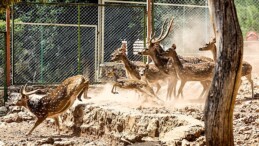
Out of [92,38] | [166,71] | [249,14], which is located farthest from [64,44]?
[166,71]

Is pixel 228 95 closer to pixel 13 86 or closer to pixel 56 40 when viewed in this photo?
pixel 13 86

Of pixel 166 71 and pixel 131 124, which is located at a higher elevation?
pixel 166 71

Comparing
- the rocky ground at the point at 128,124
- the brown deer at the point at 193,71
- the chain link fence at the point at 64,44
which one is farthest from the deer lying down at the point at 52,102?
the chain link fence at the point at 64,44

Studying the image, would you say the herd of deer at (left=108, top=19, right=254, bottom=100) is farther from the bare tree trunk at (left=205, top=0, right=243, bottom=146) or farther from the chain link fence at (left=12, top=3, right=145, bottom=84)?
the chain link fence at (left=12, top=3, right=145, bottom=84)

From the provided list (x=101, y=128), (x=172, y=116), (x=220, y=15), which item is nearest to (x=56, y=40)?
(x=101, y=128)

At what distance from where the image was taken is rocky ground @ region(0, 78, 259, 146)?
7.39m

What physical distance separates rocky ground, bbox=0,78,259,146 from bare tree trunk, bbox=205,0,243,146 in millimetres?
809

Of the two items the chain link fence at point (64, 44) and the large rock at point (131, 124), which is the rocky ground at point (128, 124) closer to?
the large rock at point (131, 124)

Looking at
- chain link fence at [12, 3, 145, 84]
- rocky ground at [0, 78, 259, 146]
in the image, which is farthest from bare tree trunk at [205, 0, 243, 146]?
chain link fence at [12, 3, 145, 84]

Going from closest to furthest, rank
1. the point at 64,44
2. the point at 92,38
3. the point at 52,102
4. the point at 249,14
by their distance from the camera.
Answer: the point at 52,102
the point at 92,38
the point at 64,44
the point at 249,14

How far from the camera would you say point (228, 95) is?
575 centimetres

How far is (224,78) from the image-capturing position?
18.8 ft

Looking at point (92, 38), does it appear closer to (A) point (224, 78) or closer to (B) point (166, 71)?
(B) point (166, 71)

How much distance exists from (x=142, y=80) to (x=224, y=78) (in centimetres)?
613
